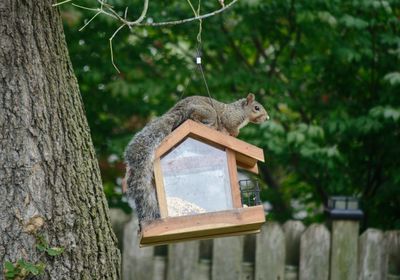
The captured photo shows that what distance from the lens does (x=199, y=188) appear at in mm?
2953

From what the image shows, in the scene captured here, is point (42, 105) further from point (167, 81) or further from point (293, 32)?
point (293, 32)

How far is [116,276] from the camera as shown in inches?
125

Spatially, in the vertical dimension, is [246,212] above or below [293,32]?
below

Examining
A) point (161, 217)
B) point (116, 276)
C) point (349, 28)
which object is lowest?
point (116, 276)

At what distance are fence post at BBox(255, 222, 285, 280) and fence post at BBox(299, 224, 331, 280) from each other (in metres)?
0.12

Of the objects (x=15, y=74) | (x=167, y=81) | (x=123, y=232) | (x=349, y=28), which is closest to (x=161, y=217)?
(x=15, y=74)

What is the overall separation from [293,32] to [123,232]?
1970 millimetres

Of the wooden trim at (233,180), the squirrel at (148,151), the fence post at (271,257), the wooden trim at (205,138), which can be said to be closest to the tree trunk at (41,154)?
the squirrel at (148,151)

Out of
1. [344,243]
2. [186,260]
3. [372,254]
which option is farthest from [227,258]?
[372,254]

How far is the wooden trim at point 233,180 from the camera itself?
297 centimetres

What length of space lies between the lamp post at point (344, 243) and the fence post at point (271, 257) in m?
0.31

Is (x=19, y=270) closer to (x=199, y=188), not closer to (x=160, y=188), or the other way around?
(x=160, y=188)

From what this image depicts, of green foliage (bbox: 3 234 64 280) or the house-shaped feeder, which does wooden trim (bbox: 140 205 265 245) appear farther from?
green foliage (bbox: 3 234 64 280)

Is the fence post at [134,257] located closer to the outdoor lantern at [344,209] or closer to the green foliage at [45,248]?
the outdoor lantern at [344,209]
